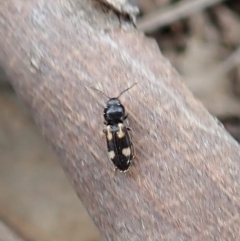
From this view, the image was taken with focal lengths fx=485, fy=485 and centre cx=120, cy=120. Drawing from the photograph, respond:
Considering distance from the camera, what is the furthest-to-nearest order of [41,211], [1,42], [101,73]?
[41,211], [1,42], [101,73]

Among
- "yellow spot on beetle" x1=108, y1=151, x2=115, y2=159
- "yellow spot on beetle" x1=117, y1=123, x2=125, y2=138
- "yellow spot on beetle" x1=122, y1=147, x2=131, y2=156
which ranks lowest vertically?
"yellow spot on beetle" x1=122, y1=147, x2=131, y2=156

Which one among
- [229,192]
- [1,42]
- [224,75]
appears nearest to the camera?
[229,192]

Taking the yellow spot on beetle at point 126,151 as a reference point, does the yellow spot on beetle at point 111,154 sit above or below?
above

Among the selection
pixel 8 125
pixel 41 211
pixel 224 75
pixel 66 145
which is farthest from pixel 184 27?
pixel 66 145

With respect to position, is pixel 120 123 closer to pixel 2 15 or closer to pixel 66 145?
pixel 66 145

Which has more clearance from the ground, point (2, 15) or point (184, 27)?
point (2, 15)

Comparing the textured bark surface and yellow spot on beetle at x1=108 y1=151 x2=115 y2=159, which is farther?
yellow spot on beetle at x1=108 y1=151 x2=115 y2=159

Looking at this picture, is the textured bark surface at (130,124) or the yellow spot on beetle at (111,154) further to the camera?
the yellow spot on beetle at (111,154)

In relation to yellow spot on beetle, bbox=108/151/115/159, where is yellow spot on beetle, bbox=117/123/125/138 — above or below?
above
